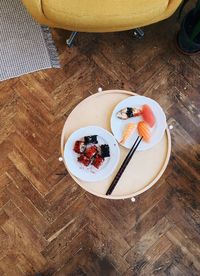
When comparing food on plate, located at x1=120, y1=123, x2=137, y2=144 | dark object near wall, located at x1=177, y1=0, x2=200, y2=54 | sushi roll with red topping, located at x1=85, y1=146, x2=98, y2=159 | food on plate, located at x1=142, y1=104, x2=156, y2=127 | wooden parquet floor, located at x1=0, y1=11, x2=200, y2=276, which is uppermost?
dark object near wall, located at x1=177, y1=0, x2=200, y2=54

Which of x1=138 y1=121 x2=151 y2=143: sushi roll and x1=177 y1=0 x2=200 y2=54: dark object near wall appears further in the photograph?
x1=177 y1=0 x2=200 y2=54: dark object near wall

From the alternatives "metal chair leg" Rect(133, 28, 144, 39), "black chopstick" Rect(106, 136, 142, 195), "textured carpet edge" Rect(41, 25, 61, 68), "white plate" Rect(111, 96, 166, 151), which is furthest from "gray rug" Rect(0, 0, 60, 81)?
"black chopstick" Rect(106, 136, 142, 195)

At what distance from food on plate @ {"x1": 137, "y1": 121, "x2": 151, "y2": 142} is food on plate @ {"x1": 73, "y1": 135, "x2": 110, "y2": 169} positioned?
127mm

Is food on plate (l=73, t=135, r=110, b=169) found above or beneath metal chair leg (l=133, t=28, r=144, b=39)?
beneath

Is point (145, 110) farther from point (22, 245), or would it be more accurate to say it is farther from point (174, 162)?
point (22, 245)

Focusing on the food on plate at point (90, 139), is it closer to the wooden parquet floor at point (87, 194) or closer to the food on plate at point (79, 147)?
the food on plate at point (79, 147)

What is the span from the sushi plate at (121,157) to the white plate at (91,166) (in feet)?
0.06

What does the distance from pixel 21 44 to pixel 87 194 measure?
714 millimetres

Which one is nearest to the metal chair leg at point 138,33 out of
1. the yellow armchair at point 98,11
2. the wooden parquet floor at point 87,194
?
the wooden parquet floor at point 87,194

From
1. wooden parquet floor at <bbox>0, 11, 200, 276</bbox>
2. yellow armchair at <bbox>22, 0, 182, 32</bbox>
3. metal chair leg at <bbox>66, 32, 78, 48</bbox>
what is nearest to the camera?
yellow armchair at <bbox>22, 0, 182, 32</bbox>

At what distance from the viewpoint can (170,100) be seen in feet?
5.73

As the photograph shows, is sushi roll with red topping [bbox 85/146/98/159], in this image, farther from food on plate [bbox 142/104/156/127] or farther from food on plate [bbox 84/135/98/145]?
food on plate [bbox 142/104/156/127]

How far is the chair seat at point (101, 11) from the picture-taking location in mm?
1380

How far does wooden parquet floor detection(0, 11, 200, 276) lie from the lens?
1.64 m
